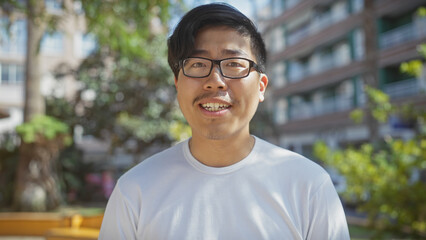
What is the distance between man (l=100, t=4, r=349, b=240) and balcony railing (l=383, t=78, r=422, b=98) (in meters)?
23.0

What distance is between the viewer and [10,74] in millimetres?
30766

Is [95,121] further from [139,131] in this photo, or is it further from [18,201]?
[18,201]

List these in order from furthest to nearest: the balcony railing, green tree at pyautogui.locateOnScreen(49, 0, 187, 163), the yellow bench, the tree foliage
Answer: the balcony railing → green tree at pyautogui.locateOnScreen(49, 0, 187, 163) → the yellow bench → the tree foliage

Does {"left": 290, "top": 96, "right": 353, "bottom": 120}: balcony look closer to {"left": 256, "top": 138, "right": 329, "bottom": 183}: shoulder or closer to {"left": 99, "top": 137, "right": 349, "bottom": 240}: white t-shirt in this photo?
{"left": 256, "top": 138, "right": 329, "bottom": 183}: shoulder

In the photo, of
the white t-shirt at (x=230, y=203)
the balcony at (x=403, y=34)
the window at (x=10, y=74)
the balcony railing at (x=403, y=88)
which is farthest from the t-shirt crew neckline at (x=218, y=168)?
the window at (x=10, y=74)

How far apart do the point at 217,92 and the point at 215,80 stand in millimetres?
49

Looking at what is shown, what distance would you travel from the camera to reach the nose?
1.78 m

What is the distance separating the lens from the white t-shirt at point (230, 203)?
1.70m

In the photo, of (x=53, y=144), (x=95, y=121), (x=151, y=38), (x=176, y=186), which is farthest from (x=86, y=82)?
(x=176, y=186)

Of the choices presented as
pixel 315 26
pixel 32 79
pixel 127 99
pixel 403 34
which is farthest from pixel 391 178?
pixel 315 26

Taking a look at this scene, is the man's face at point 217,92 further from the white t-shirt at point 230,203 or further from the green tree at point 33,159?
the green tree at point 33,159

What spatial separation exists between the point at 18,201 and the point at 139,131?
6.02 m

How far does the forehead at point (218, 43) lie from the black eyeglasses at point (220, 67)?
2cm

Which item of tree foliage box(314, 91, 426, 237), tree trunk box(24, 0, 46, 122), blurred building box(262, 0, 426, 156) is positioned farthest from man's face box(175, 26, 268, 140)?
blurred building box(262, 0, 426, 156)
